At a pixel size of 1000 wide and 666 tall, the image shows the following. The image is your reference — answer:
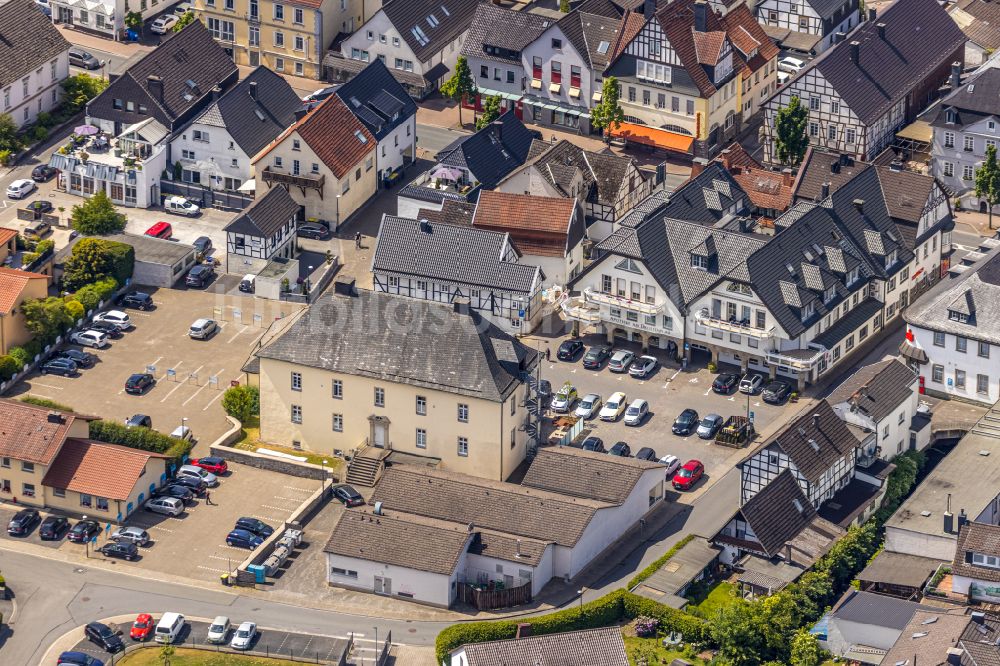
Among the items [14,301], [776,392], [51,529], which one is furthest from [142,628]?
[776,392]

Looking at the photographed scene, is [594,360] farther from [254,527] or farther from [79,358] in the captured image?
[79,358]

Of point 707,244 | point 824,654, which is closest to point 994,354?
point 707,244

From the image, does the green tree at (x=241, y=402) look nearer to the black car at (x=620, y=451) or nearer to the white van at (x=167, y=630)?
the white van at (x=167, y=630)

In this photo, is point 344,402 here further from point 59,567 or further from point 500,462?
point 59,567

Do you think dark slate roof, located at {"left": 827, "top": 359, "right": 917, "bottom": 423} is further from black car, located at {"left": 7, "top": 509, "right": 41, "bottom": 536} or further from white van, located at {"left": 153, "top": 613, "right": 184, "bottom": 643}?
black car, located at {"left": 7, "top": 509, "right": 41, "bottom": 536}

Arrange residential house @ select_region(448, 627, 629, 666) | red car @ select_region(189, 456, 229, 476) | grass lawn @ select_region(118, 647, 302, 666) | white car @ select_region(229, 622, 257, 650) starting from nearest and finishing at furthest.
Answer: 1. residential house @ select_region(448, 627, 629, 666)
2. grass lawn @ select_region(118, 647, 302, 666)
3. white car @ select_region(229, 622, 257, 650)
4. red car @ select_region(189, 456, 229, 476)

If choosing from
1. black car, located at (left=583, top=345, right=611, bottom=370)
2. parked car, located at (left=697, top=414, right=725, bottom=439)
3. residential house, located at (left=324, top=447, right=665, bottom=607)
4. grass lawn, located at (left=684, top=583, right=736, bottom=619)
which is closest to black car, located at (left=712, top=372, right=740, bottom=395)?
parked car, located at (left=697, top=414, right=725, bottom=439)
